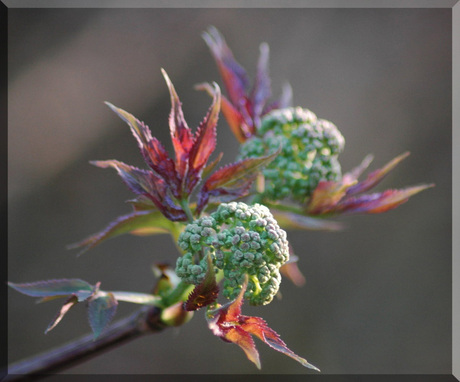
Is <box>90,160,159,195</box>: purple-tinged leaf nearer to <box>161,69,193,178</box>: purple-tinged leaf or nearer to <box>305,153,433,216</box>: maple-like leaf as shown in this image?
<box>161,69,193,178</box>: purple-tinged leaf

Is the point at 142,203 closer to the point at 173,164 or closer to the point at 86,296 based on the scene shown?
the point at 173,164

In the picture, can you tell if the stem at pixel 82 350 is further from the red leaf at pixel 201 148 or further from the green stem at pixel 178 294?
the red leaf at pixel 201 148

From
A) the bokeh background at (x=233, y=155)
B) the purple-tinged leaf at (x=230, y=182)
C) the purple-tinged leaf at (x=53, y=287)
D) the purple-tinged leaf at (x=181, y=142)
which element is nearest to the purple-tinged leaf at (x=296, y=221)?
the purple-tinged leaf at (x=230, y=182)

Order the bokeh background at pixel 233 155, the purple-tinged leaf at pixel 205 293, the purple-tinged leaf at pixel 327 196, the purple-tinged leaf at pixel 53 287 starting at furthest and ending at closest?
the bokeh background at pixel 233 155 < the purple-tinged leaf at pixel 327 196 < the purple-tinged leaf at pixel 53 287 < the purple-tinged leaf at pixel 205 293

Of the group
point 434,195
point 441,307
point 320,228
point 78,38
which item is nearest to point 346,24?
point 434,195

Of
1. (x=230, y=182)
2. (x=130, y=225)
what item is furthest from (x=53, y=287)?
(x=230, y=182)

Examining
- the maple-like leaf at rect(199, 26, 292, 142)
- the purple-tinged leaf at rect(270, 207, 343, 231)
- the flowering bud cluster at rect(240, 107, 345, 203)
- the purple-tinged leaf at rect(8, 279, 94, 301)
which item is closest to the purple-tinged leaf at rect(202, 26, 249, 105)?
the maple-like leaf at rect(199, 26, 292, 142)
